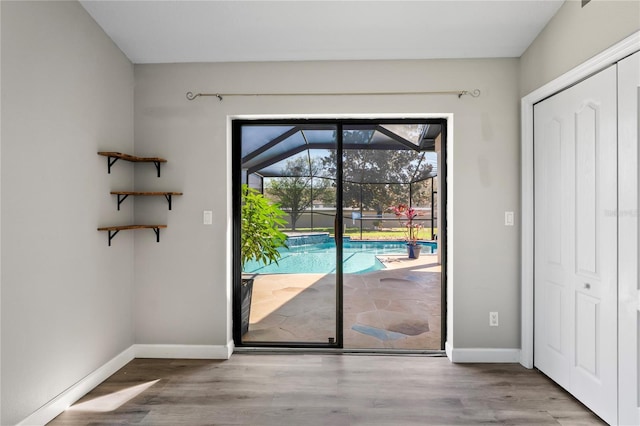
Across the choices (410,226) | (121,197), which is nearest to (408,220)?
(410,226)

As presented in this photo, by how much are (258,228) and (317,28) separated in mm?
1706

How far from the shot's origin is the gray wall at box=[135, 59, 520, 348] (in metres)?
2.81

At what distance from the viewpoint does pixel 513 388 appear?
A: 7.91 feet

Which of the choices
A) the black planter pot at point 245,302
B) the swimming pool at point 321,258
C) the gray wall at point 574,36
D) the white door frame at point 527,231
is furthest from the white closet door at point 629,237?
the black planter pot at point 245,302

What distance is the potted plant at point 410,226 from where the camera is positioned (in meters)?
3.20

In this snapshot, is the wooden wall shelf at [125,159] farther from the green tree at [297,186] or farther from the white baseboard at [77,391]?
the white baseboard at [77,391]

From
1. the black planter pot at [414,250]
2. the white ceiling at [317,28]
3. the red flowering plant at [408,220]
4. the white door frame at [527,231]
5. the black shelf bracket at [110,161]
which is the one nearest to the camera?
the white ceiling at [317,28]

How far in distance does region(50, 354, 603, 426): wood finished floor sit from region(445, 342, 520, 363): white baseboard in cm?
6

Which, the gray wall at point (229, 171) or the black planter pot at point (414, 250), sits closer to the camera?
the gray wall at point (229, 171)

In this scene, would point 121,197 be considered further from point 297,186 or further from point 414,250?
point 414,250

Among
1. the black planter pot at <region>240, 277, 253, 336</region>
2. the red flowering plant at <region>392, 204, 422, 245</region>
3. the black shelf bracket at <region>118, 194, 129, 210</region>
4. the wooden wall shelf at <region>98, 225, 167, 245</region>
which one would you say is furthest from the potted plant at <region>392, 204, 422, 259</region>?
the black shelf bracket at <region>118, 194, 129, 210</region>

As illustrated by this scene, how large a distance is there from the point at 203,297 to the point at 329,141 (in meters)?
1.73

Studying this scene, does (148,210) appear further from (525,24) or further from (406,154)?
(525,24)

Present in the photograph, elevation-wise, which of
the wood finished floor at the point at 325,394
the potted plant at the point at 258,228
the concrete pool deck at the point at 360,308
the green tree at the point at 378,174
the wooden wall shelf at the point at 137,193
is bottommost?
the wood finished floor at the point at 325,394
